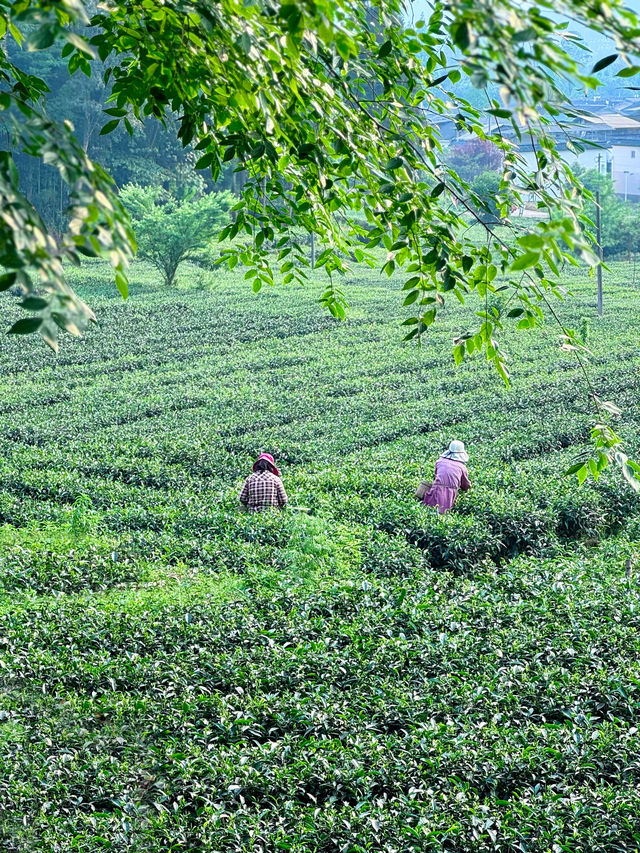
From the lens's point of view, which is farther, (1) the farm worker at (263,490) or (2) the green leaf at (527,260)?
(1) the farm worker at (263,490)

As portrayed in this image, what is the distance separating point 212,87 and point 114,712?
385cm

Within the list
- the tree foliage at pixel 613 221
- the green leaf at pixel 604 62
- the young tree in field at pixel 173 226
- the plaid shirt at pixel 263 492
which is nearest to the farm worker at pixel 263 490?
the plaid shirt at pixel 263 492

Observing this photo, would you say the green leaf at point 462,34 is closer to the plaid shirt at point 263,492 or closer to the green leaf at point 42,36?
the green leaf at point 42,36

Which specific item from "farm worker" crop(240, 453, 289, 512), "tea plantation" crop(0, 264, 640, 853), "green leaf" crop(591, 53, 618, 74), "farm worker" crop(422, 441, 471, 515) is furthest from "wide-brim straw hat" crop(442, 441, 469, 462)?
"green leaf" crop(591, 53, 618, 74)

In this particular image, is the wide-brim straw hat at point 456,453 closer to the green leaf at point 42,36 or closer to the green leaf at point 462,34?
the green leaf at point 462,34

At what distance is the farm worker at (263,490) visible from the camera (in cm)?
930

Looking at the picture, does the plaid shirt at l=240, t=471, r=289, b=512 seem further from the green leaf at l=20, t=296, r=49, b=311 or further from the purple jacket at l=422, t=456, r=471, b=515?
the green leaf at l=20, t=296, r=49, b=311

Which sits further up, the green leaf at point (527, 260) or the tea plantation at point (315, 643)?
the green leaf at point (527, 260)

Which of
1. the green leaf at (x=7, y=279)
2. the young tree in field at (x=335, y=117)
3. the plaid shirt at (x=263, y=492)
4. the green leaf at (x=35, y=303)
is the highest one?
the young tree in field at (x=335, y=117)

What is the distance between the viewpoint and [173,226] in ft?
108

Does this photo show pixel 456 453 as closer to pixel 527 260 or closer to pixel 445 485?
pixel 445 485

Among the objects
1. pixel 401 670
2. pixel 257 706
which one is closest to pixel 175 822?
pixel 257 706

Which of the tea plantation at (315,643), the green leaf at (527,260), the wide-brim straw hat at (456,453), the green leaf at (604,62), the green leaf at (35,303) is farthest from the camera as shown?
the wide-brim straw hat at (456,453)

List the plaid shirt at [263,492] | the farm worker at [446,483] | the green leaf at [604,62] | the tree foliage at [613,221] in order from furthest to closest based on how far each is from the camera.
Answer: the tree foliage at [613,221], the farm worker at [446,483], the plaid shirt at [263,492], the green leaf at [604,62]
